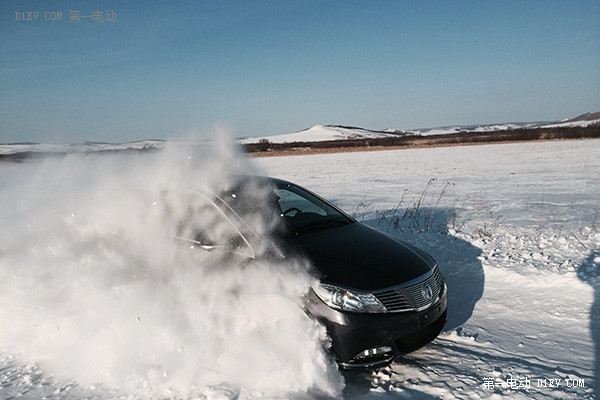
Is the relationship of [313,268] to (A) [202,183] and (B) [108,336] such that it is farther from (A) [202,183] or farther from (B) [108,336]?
(B) [108,336]

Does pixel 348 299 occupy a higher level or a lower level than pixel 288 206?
lower

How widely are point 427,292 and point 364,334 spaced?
0.75 metres

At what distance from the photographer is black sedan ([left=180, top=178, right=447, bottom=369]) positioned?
339 centimetres

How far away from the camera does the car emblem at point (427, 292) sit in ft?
12.2

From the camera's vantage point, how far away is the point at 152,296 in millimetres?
4168

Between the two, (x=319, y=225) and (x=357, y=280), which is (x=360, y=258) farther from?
(x=319, y=225)

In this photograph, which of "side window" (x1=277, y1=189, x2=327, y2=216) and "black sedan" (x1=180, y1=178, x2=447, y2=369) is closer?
"black sedan" (x1=180, y1=178, x2=447, y2=369)

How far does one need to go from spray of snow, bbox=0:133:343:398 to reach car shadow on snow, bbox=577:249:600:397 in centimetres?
201

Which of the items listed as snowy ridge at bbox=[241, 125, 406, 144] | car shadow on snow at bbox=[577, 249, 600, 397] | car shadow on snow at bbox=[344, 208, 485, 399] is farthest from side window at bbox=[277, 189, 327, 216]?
snowy ridge at bbox=[241, 125, 406, 144]

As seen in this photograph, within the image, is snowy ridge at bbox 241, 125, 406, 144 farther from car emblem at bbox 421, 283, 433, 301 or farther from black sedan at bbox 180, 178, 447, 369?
car emblem at bbox 421, 283, 433, 301

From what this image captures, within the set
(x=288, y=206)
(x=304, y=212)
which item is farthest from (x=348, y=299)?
(x=288, y=206)

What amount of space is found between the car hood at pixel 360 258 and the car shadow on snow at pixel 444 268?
0.77 m

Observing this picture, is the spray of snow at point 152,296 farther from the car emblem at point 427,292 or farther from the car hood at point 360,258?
the car emblem at point 427,292

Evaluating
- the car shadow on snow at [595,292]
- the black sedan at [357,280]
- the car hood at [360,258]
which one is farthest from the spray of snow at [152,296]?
the car shadow on snow at [595,292]
